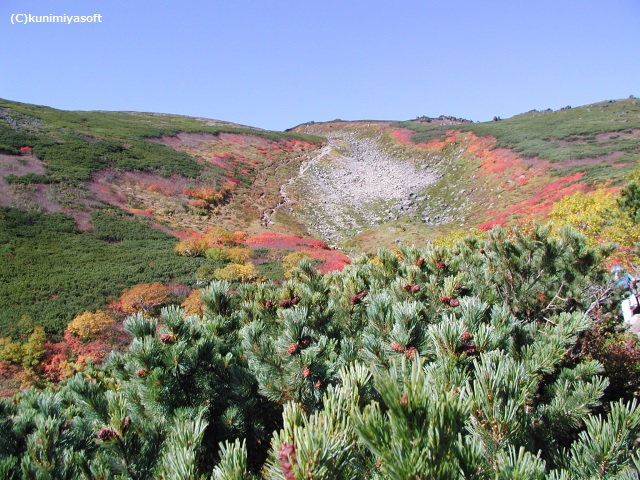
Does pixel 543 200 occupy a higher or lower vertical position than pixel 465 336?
lower

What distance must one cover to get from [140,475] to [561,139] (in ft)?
184

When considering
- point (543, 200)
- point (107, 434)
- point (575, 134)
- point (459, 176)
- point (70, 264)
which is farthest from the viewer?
point (575, 134)

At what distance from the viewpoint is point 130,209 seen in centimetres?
3291

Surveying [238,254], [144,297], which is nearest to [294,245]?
[238,254]

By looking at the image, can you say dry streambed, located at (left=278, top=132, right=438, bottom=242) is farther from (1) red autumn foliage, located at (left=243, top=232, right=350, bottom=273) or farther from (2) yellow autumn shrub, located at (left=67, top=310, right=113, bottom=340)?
(2) yellow autumn shrub, located at (left=67, top=310, right=113, bottom=340)

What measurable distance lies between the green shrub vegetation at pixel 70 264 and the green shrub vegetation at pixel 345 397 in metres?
16.1

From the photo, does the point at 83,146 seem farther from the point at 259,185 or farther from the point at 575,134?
the point at 575,134

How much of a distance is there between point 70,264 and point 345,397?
2532 centimetres

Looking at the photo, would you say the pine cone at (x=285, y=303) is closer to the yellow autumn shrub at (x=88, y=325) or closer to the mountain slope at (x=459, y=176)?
the yellow autumn shrub at (x=88, y=325)

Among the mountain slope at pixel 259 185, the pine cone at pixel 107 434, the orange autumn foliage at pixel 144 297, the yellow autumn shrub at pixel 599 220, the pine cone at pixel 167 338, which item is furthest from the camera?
the mountain slope at pixel 259 185

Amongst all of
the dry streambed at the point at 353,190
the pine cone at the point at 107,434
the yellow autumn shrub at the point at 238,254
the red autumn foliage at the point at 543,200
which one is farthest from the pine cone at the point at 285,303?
the dry streambed at the point at 353,190

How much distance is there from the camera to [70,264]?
22.3 metres

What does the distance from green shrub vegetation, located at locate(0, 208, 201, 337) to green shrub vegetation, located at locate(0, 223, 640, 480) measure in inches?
635

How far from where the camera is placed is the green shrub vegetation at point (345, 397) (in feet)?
3.91
